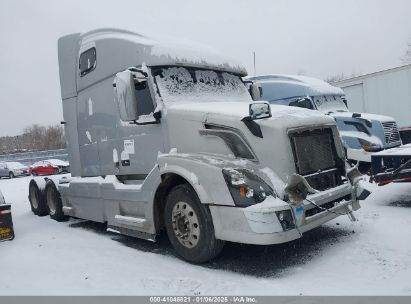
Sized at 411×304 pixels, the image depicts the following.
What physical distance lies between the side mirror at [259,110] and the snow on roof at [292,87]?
7.16 m

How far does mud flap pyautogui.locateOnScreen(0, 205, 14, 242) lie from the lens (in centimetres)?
622

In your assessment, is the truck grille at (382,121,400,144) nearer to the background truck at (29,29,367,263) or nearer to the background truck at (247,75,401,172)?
the background truck at (247,75,401,172)

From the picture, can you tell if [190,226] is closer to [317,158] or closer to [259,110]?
[259,110]

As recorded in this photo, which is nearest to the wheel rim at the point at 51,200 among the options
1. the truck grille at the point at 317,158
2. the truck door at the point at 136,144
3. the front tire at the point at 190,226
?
the truck door at the point at 136,144

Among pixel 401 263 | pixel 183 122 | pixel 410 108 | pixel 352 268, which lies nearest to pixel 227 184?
pixel 183 122

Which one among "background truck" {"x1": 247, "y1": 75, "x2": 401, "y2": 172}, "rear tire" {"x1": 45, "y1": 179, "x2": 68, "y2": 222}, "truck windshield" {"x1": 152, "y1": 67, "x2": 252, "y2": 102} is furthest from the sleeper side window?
"background truck" {"x1": 247, "y1": 75, "x2": 401, "y2": 172}

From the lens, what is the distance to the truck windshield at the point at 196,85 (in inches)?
211

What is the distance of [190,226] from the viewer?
4723 millimetres

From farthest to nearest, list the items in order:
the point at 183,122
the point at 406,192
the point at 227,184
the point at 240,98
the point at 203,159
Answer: the point at 406,192
the point at 240,98
the point at 183,122
the point at 203,159
the point at 227,184

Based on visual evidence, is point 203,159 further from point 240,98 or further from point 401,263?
point 401,263

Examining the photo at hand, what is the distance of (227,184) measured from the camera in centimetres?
421

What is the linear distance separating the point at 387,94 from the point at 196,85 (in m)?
11.6

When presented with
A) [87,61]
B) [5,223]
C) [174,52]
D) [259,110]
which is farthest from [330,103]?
[5,223]

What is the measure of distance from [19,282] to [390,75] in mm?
14399
